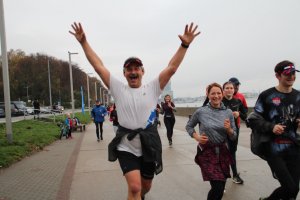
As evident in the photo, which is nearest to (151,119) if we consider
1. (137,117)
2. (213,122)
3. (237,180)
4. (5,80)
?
(137,117)

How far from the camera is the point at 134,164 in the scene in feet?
11.9

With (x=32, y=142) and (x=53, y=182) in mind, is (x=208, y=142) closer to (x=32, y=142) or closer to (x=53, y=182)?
(x=53, y=182)

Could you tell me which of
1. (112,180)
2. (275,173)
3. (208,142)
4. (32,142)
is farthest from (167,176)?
(32,142)

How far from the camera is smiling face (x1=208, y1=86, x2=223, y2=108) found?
4.27m

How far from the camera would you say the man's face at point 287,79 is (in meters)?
3.85

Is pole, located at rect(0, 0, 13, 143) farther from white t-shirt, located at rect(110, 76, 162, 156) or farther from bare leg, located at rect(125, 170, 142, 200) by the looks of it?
bare leg, located at rect(125, 170, 142, 200)

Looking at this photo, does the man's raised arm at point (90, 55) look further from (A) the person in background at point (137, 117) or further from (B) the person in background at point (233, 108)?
Answer: (B) the person in background at point (233, 108)

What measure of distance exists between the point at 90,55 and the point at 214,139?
1706mm

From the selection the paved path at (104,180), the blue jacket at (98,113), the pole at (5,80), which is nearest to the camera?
the paved path at (104,180)

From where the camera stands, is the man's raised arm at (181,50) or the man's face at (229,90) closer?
the man's raised arm at (181,50)

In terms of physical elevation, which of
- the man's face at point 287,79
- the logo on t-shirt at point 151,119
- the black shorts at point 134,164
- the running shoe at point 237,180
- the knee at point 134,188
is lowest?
the running shoe at point 237,180

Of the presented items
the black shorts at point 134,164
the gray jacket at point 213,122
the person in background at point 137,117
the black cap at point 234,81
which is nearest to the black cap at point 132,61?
the person in background at point 137,117

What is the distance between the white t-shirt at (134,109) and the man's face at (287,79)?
1394 mm

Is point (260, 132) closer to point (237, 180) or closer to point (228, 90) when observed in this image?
point (228, 90)
